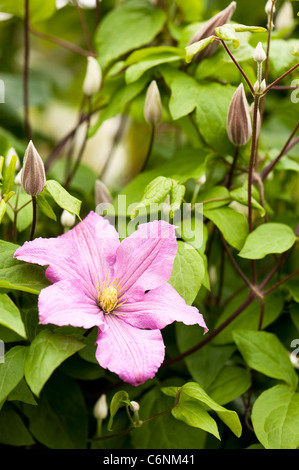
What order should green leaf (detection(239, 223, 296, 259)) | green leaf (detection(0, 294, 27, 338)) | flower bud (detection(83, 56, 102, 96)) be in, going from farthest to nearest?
flower bud (detection(83, 56, 102, 96)) → green leaf (detection(239, 223, 296, 259)) → green leaf (detection(0, 294, 27, 338))

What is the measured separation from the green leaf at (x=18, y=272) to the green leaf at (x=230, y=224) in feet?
0.61

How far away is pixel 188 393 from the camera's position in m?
0.48

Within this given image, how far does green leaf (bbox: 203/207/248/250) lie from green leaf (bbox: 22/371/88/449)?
222mm

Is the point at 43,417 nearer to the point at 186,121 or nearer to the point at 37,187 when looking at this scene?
the point at 37,187

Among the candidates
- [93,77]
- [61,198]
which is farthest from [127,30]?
[61,198]

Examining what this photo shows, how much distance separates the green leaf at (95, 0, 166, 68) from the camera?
0.72m

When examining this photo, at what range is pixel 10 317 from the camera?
42 centimetres

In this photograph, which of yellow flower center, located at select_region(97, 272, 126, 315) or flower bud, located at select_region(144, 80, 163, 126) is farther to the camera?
flower bud, located at select_region(144, 80, 163, 126)

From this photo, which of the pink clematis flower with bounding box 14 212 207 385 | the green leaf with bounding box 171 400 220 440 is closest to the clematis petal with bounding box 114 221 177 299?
the pink clematis flower with bounding box 14 212 207 385

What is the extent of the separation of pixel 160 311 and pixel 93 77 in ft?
1.10

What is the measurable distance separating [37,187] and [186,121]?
1.04ft

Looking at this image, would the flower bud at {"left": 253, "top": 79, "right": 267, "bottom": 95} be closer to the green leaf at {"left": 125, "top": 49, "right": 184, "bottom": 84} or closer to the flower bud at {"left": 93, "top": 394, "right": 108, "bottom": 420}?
the green leaf at {"left": 125, "top": 49, "right": 184, "bottom": 84}

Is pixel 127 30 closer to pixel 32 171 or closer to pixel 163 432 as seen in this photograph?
pixel 32 171

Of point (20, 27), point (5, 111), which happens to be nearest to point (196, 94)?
point (5, 111)
